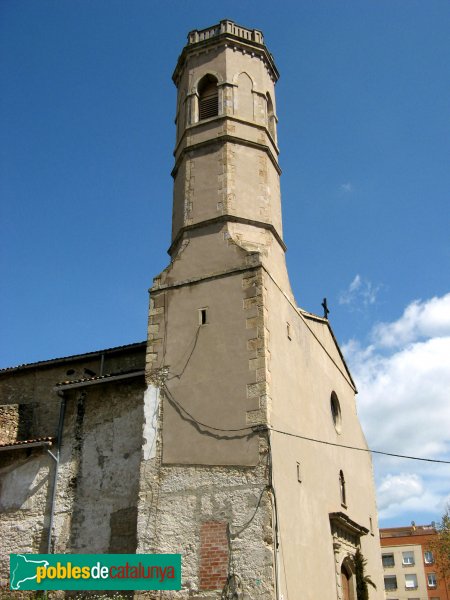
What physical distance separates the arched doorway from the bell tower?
0.10 ft

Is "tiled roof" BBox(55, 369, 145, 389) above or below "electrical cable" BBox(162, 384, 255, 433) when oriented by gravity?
above

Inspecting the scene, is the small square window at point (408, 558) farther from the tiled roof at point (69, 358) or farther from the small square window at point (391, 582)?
the tiled roof at point (69, 358)

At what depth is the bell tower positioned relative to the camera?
10.2 meters

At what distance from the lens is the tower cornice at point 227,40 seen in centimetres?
1559

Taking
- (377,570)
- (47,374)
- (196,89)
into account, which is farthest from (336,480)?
(196,89)

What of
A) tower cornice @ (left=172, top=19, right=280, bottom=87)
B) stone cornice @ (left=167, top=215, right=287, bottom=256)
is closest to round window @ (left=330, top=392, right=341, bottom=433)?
stone cornice @ (left=167, top=215, right=287, bottom=256)

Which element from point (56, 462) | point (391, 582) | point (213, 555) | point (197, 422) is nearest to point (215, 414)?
point (197, 422)

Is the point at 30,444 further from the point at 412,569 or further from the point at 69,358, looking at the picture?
the point at 412,569

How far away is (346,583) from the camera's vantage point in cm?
1369

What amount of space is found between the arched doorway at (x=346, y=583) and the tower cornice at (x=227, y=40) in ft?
41.8

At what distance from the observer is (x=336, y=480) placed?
14.4 meters

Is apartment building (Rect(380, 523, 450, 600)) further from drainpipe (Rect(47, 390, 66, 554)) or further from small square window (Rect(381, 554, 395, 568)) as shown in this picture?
drainpipe (Rect(47, 390, 66, 554))

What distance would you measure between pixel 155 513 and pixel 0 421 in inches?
230

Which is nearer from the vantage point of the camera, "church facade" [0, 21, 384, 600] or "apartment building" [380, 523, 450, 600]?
"church facade" [0, 21, 384, 600]
